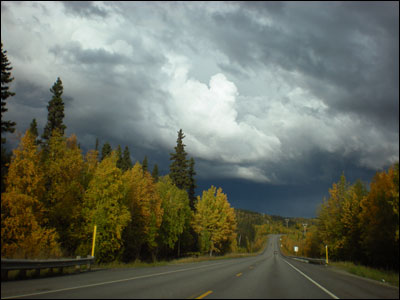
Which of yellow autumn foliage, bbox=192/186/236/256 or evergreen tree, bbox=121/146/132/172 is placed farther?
evergreen tree, bbox=121/146/132/172

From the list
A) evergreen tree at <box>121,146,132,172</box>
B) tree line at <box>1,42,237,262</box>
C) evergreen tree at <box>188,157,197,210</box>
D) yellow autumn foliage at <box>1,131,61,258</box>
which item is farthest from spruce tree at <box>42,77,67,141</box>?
evergreen tree at <box>121,146,132,172</box>

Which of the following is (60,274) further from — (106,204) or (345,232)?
(345,232)

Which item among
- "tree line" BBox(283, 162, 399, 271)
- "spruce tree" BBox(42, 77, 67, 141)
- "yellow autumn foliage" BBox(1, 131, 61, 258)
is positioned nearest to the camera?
"yellow autumn foliage" BBox(1, 131, 61, 258)

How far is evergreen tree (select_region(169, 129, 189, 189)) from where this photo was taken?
62.3 meters

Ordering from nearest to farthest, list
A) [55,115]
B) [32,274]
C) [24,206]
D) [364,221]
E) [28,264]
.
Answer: [28,264]
[32,274]
[24,206]
[364,221]
[55,115]

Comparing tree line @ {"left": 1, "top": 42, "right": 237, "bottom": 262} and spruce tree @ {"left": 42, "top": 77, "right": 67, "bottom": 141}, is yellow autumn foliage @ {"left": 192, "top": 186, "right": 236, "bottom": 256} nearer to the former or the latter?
tree line @ {"left": 1, "top": 42, "right": 237, "bottom": 262}

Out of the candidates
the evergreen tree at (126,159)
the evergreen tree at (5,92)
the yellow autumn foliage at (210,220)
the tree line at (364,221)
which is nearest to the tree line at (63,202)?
the evergreen tree at (5,92)

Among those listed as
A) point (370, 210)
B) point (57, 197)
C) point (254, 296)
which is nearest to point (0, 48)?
point (57, 197)

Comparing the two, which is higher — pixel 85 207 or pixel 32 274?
pixel 85 207

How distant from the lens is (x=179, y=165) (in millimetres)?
63031

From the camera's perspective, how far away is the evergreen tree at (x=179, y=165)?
6234cm

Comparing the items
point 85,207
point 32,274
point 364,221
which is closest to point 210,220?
point 364,221

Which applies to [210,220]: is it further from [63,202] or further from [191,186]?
[63,202]

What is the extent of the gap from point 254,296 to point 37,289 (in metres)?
6.96
